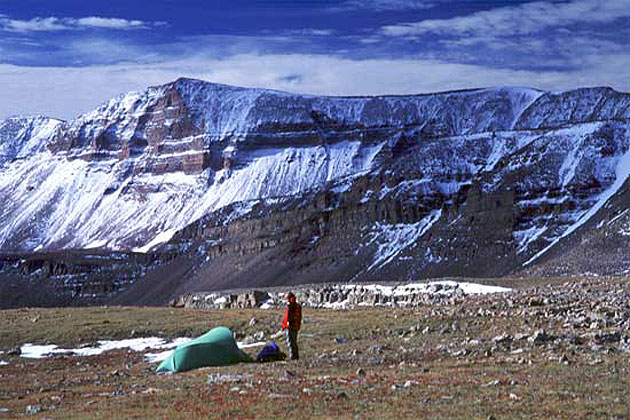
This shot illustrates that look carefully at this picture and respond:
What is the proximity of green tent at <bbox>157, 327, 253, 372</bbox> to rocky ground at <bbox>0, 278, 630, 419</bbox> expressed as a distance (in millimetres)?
1071

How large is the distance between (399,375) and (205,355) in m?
9.74

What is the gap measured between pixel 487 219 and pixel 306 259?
121 feet

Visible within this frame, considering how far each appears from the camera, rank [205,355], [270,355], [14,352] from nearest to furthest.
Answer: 1. [205,355]
2. [270,355]
3. [14,352]

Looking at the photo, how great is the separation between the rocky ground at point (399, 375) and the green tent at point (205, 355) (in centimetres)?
107

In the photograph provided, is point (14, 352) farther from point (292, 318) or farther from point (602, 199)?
point (602, 199)

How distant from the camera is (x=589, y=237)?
139m

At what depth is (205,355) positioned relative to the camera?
33594 millimetres

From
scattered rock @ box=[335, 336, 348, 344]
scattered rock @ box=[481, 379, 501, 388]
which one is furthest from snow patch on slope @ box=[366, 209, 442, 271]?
scattered rock @ box=[481, 379, 501, 388]

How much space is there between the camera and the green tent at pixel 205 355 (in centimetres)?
3338

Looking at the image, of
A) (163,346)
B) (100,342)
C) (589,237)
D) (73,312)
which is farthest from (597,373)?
Answer: (589,237)

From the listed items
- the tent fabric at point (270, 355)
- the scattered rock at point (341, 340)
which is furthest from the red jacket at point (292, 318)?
the scattered rock at point (341, 340)

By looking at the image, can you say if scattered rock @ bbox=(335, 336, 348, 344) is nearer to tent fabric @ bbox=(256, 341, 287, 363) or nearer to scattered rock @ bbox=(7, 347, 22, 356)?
tent fabric @ bbox=(256, 341, 287, 363)

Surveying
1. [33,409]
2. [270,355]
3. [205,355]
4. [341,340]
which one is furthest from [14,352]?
[33,409]

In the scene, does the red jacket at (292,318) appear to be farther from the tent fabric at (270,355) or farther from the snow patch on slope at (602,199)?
the snow patch on slope at (602,199)
